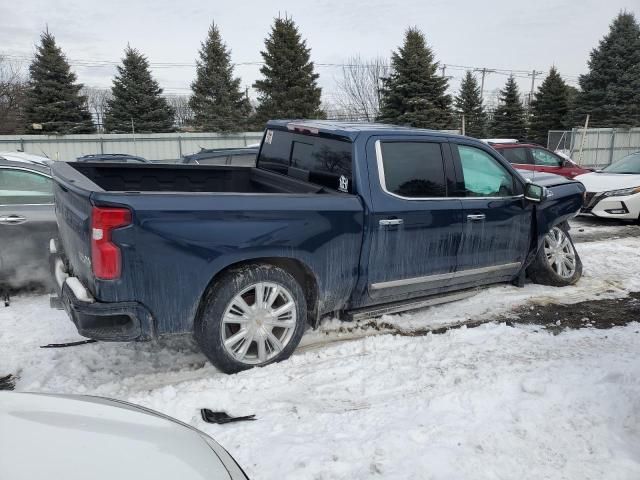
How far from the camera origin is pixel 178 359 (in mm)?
4172

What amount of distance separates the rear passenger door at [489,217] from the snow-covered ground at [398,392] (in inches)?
22.4

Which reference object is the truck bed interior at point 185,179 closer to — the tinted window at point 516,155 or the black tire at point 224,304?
the black tire at point 224,304

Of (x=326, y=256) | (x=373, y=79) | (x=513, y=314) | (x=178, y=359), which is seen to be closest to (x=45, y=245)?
(x=178, y=359)

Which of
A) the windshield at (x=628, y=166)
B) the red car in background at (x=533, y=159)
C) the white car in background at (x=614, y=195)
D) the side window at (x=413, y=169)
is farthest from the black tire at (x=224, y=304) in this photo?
the red car in background at (x=533, y=159)

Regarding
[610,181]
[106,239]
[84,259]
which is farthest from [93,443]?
[610,181]

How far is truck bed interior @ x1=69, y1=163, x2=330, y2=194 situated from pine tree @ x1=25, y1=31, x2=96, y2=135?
3211 centimetres

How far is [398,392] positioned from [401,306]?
1.23 meters

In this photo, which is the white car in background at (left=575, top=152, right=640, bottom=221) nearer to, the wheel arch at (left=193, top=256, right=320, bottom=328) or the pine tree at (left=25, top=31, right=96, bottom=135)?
the wheel arch at (left=193, top=256, right=320, bottom=328)

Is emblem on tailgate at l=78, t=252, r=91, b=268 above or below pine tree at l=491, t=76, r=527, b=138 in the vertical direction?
below

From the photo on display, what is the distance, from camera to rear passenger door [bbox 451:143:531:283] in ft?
16.0

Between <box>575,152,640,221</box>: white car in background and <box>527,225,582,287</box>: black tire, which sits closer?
<box>527,225,582,287</box>: black tire

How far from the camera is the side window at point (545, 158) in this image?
559 inches

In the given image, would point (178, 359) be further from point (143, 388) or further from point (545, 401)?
point (545, 401)

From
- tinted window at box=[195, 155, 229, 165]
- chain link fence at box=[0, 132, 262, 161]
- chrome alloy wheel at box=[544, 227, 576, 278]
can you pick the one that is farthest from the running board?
chain link fence at box=[0, 132, 262, 161]
